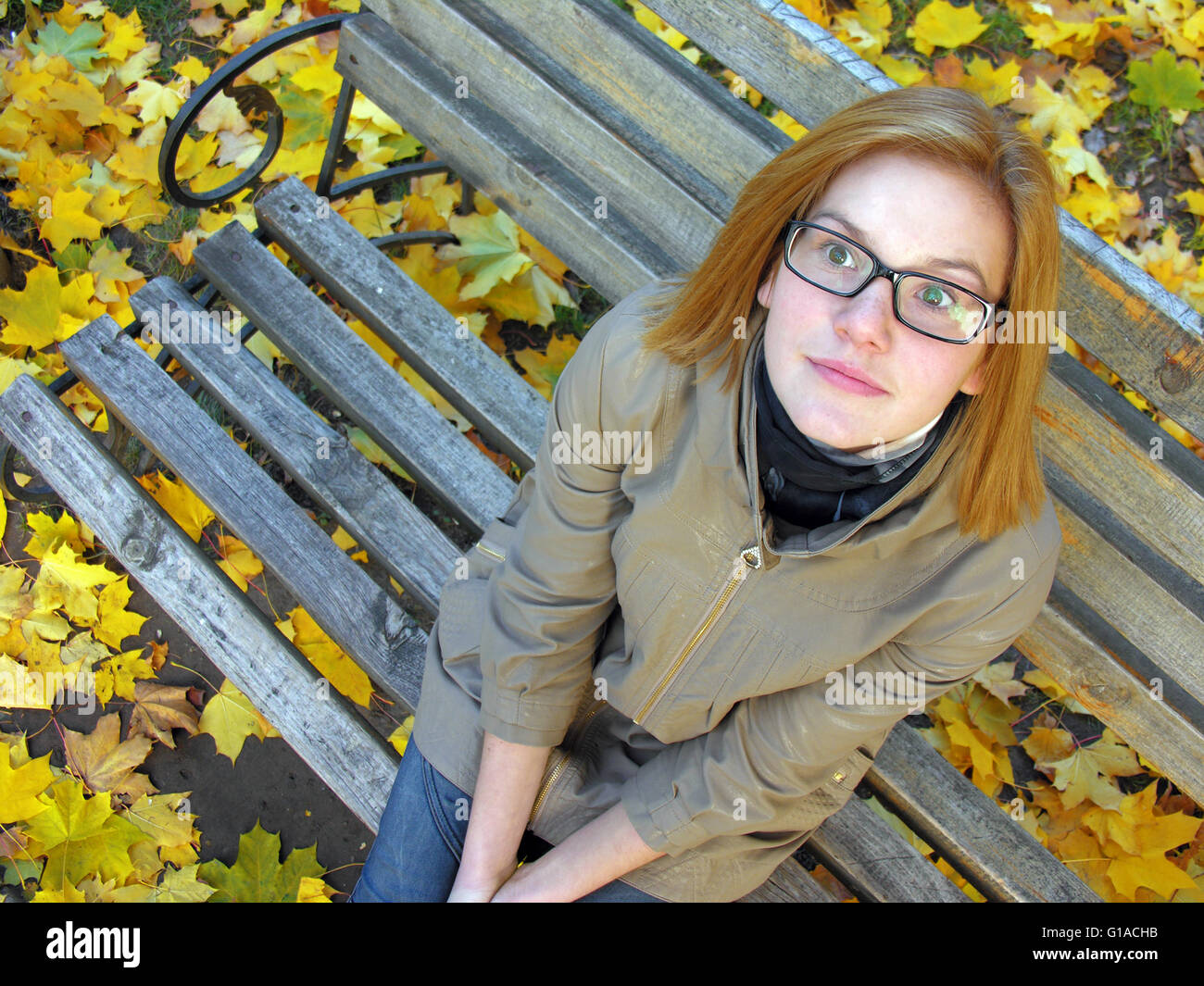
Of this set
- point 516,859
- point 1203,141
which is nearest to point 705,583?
point 516,859

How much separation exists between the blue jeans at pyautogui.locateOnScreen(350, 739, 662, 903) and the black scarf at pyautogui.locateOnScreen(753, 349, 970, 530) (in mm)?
875

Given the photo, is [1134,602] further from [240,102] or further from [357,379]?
[240,102]

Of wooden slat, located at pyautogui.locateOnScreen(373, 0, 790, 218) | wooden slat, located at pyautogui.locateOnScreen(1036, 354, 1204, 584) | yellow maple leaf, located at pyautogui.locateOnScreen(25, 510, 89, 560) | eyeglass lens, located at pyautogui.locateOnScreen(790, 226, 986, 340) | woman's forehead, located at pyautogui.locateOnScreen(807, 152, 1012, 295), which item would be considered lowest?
yellow maple leaf, located at pyautogui.locateOnScreen(25, 510, 89, 560)

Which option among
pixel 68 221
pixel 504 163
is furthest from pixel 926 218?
pixel 68 221

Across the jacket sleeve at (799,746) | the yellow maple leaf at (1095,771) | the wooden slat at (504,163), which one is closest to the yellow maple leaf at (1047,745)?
the yellow maple leaf at (1095,771)

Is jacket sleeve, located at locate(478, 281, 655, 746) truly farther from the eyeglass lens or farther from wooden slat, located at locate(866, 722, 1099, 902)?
wooden slat, located at locate(866, 722, 1099, 902)

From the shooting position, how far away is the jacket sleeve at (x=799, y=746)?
155 centimetres

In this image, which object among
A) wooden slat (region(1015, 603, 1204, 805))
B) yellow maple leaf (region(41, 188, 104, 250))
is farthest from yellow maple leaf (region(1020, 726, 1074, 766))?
yellow maple leaf (region(41, 188, 104, 250))

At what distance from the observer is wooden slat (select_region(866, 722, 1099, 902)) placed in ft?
6.47

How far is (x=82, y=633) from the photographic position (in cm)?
264

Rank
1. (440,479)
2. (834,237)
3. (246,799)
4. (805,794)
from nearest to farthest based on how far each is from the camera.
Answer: (834,237), (805,794), (440,479), (246,799)
